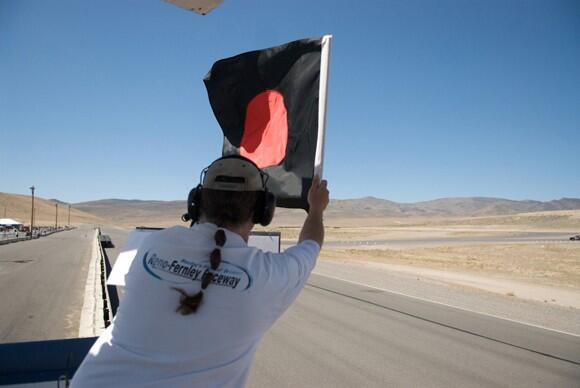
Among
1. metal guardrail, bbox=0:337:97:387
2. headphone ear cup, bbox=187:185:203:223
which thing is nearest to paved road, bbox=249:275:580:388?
metal guardrail, bbox=0:337:97:387

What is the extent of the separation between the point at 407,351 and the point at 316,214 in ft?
22.7

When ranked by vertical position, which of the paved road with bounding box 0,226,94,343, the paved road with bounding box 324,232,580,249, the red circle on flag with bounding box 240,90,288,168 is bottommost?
the paved road with bounding box 324,232,580,249

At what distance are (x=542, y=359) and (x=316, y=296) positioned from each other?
7.97m

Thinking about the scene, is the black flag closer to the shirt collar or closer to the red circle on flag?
the red circle on flag

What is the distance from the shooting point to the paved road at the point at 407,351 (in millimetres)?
6832

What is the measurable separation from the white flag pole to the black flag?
0.14 meters

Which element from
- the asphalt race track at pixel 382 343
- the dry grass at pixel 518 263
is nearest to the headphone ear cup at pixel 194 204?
the asphalt race track at pixel 382 343

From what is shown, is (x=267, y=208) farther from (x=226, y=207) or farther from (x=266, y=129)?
(x=266, y=129)

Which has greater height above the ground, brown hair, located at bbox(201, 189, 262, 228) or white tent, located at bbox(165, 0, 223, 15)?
white tent, located at bbox(165, 0, 223, 15)

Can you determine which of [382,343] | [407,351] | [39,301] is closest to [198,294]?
[407,351]

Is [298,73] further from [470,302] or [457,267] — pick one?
[457,267]

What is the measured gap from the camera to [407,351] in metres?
8.47

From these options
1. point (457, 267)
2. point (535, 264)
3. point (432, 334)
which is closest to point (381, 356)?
point (432, 334)

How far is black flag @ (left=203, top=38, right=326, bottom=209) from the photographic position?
317 centimetres
